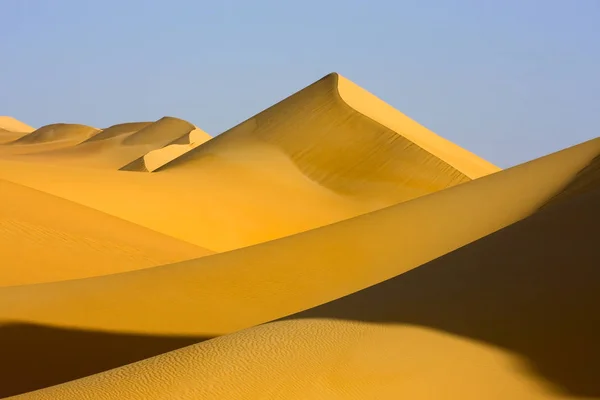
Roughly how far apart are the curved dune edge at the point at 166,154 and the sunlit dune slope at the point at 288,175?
29.6ft

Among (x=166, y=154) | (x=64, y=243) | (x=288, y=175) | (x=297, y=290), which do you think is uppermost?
(x=166, y=154)

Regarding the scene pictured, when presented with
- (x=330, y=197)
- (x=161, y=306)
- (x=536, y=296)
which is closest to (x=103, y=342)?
(x=161, y=306)

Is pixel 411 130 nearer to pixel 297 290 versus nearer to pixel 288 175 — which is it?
pixel 288 175

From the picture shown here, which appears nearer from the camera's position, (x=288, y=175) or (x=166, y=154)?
(x=288, y=175)

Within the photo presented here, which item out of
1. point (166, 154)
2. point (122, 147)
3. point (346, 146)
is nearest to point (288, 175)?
point (346, 146)

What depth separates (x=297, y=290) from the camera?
10.5 m

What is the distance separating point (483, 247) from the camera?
26.1ft

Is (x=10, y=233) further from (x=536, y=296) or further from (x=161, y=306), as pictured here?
(x=536, y=296)

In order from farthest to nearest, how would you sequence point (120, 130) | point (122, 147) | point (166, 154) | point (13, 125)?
point (13, 125)
point (120, 130)
point (122, 147)
point (166, 154)

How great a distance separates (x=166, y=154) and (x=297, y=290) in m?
32.2

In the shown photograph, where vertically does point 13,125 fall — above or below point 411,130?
above

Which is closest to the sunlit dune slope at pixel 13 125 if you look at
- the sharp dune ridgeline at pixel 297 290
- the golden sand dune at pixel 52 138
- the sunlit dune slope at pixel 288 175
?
the golden sand dune at pixel 52 138

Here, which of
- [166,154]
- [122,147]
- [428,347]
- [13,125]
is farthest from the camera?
[13,125]

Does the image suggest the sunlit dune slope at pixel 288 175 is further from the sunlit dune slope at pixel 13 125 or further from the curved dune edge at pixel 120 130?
the sunlit dune slope at pixel 13 125
